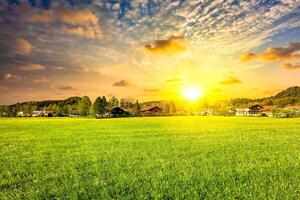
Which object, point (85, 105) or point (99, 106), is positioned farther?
point (85, 105)

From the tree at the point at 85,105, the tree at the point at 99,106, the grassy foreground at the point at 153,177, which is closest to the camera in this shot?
the grassy foreground at the point at 153,177

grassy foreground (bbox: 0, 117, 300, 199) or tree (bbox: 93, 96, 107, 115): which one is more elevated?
tree (bbox: 93, 96, 107, 115)

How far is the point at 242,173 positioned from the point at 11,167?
12402 millimetres

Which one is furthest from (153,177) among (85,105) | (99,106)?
(85,105)

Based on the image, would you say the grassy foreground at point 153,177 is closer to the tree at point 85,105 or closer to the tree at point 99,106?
the tree at point 99,106

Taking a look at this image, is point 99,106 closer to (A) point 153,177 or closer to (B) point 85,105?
(B) point 85,105

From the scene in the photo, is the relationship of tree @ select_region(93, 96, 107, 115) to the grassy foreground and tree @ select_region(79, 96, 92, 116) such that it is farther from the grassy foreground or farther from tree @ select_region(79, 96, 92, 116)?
the grassy foreground

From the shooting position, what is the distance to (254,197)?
946 cm

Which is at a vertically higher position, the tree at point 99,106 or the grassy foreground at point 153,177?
the tree at point 99,106

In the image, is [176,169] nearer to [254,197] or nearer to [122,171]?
[122,171]

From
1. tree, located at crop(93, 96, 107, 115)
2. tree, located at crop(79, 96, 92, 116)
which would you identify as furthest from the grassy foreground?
tree, located at crop(79, 96, 92, 116)

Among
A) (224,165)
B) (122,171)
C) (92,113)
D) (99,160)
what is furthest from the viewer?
(92,113)

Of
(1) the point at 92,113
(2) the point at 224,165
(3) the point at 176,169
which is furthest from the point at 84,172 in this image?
(1) the point at 92,113

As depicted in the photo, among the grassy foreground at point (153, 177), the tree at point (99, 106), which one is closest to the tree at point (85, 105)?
the tree at point (99, 106)
